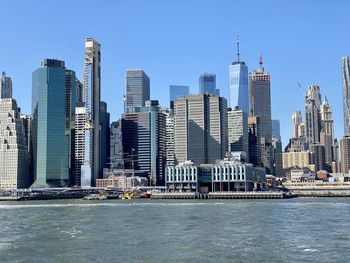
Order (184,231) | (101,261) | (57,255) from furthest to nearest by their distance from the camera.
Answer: (184,231) < (57,255) < (101,261)

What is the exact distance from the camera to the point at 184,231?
81188mm

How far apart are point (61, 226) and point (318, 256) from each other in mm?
Answer: 49139

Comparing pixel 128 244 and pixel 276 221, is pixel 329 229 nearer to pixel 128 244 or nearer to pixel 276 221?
pixel 276 221

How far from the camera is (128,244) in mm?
66875

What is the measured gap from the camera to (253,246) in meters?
64.0

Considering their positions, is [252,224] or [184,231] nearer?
[184,231]

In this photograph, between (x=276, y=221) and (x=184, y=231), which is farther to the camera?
(x=276, y=221)

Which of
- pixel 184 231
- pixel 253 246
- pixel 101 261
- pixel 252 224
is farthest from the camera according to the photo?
pixel 252 224

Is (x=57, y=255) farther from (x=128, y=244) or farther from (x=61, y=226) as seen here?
(x=61, y=226)

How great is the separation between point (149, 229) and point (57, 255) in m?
26.9

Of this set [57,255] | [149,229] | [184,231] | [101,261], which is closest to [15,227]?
[149,229]

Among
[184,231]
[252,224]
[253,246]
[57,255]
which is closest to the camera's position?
[57,255]

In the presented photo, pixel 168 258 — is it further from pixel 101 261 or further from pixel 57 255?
pixel 57 255

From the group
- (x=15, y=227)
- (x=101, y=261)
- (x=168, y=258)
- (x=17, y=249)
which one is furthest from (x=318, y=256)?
(x=15, y=227)
